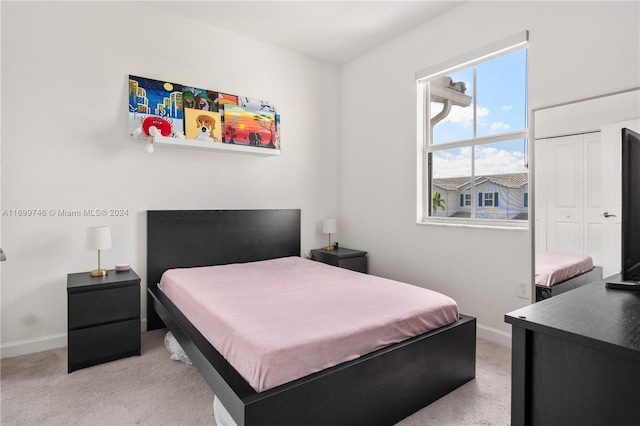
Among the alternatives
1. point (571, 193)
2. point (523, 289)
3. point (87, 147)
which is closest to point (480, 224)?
point (523, 289)

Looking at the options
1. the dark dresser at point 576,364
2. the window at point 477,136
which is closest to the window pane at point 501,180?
the window at point 477,136

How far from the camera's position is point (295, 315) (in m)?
1.87

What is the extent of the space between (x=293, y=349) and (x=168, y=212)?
Answer: 2.15 m

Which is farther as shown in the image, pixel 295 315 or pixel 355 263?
pixel 355 263

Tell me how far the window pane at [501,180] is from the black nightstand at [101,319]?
9.44ft

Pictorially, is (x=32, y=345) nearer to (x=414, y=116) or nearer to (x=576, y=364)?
(x=576, y=364)

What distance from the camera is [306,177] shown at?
4.10 meters

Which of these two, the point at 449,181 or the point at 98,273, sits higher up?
the point at 449,181

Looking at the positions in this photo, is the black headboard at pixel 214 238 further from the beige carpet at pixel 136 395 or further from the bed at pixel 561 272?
the bed at pixel 561 272

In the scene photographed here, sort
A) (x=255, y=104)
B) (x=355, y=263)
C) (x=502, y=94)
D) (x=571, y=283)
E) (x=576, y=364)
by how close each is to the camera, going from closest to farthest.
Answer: (x=576, y=364) → (x=571, y=283) → (x=502, y=94) → (x=255, y=104) → (x=355, y=263)

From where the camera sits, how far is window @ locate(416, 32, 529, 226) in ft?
9.16

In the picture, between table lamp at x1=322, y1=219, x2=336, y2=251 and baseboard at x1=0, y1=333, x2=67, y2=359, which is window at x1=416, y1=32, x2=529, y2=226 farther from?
baseboard at x1=0, y1=333, x2=67, y2=359

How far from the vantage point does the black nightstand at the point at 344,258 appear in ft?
12.3

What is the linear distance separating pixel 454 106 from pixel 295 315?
8.44 feet
